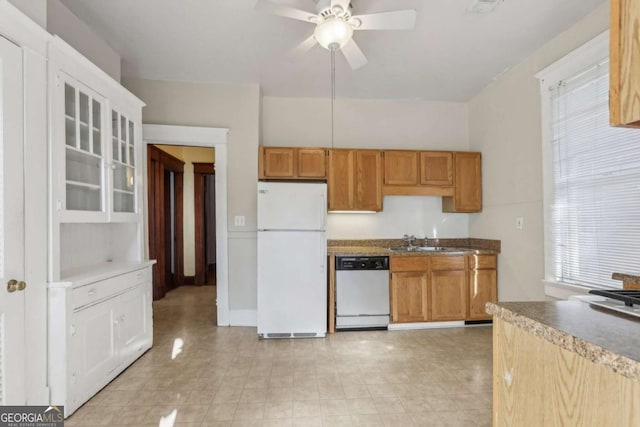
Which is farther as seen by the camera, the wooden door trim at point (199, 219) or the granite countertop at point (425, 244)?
the wooden door trim at point (199, 219)

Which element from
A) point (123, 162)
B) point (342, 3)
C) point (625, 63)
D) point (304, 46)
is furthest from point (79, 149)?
point (625, 63)

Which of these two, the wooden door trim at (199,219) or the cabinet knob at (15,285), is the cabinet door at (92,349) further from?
the wooden door trim at (199,219)

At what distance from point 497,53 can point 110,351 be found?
13.8 ft

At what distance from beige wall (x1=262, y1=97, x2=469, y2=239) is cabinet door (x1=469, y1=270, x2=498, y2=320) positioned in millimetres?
751

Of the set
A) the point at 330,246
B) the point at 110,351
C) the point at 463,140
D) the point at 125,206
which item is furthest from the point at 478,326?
the point at 125,206

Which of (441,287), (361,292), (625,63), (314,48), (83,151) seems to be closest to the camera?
(625,63)

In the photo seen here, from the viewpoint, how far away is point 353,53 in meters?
2.45

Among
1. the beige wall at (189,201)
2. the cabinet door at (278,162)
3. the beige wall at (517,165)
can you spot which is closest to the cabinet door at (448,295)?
the beige wall at (517,165)

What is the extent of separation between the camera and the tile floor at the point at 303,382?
1.96 meters

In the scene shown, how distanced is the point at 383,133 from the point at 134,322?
351 cm

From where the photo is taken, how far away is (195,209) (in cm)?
599

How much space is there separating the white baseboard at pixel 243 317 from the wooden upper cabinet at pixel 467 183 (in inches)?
110

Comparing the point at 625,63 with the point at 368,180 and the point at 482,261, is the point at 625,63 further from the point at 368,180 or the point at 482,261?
the point at 482,261

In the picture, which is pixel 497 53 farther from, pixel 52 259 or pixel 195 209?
pixel 195 209
